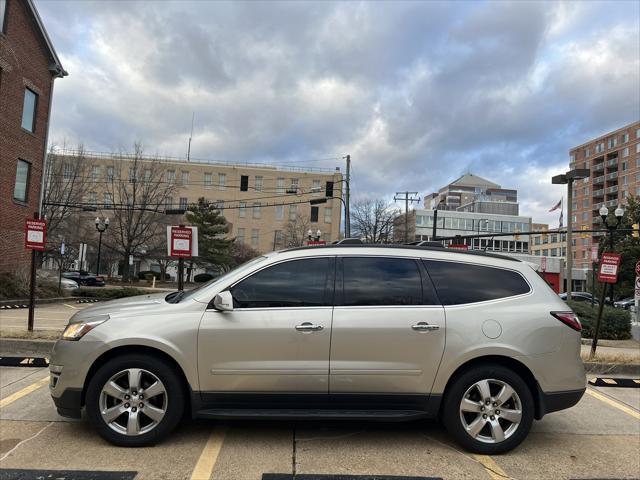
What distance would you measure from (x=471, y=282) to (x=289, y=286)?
1.67m

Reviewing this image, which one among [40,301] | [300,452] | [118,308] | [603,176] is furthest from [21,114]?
[603,176]

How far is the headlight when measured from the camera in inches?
165

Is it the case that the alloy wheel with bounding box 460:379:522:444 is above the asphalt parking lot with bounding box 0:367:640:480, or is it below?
above

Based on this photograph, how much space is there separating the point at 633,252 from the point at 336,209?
5004cm

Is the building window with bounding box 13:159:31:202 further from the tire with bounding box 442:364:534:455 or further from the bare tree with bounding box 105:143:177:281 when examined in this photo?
the tire with bounding box 442:364:534:455

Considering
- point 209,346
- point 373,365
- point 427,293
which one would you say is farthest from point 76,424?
→ point 427,293

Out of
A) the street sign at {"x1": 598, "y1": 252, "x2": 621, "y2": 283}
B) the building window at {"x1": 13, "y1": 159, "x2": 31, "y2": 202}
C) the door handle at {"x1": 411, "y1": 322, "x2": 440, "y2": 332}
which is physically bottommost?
the door handle at {"x1": 411, "y1": 322, "x2": 440, "y2": 332}

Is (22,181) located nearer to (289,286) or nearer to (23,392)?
(23,392)

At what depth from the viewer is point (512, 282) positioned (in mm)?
4609

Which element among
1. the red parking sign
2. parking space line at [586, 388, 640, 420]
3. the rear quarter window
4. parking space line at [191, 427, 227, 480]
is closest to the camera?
parking space line at [191, 427, 227, 480]

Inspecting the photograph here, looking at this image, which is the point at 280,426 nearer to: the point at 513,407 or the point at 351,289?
the point at 351,289

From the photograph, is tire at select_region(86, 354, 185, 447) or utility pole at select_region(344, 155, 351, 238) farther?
utility pole at select_region(344, 155, 351, 238)

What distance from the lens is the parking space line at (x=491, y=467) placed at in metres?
3.83

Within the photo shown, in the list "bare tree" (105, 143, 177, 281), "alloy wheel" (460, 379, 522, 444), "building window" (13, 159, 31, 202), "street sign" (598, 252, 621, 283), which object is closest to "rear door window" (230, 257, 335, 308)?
"alloy wheel" (460, 379, 522, 444)
